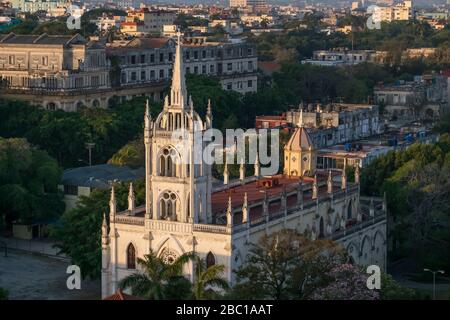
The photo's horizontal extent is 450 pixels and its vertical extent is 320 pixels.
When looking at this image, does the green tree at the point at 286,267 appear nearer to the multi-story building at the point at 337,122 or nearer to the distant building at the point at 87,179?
the distant building at the point at 87,179

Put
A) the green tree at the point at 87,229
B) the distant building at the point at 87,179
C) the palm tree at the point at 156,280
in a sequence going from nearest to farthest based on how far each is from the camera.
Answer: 1. the palm tree at the point at 156,280
2. the green tree at the point at 87,229
3. the distant building at the point at 87,179

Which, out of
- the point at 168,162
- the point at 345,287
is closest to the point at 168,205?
the point at 168,162

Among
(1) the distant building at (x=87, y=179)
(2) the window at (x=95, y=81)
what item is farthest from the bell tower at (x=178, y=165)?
(2) the window at (x=95, y=81)

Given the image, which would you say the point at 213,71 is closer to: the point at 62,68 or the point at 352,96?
the point at 352,96

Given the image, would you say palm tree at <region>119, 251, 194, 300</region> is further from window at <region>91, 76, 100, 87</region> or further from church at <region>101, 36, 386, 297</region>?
window at <region>91, 76, 100, 87</region>

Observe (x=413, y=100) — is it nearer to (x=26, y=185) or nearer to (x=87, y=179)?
(x=87, y=179)
